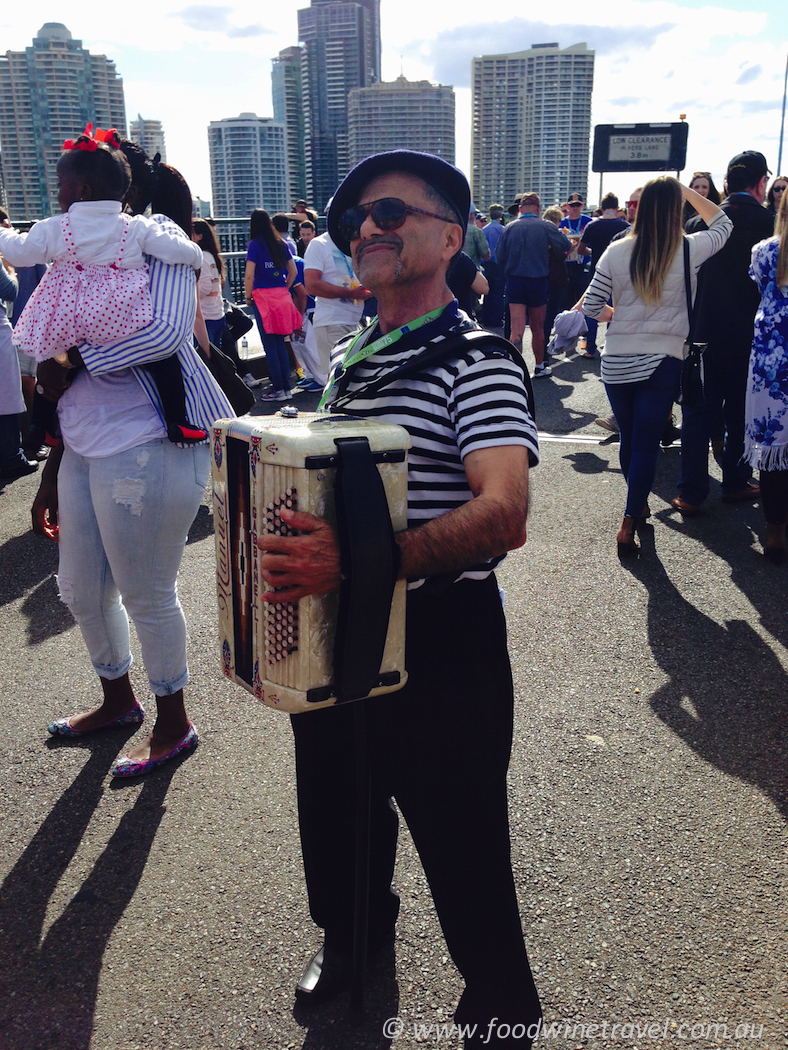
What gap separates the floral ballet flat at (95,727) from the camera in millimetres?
3395

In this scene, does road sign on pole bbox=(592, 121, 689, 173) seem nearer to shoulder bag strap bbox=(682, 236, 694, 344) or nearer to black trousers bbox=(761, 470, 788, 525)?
shoulder bag strap bbox=(682, 236, 694, 344)

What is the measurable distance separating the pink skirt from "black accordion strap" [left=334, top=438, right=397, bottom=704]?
330 inches

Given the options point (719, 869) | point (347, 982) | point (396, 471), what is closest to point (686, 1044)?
point (719, 869)

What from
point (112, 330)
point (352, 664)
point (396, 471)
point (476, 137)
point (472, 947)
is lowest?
point (472, 947)

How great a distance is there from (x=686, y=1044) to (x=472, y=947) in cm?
68

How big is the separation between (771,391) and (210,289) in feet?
17.1

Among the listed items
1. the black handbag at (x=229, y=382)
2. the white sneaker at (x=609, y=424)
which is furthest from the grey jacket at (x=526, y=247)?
the black handbag at (x=229, y=382)

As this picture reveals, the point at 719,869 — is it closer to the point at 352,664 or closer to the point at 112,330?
the point at 352,664

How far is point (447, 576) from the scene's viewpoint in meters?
1.72

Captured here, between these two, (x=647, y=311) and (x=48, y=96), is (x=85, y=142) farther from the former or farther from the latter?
(x=48, y=96)

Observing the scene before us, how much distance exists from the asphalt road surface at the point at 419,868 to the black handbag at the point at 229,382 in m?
1.27

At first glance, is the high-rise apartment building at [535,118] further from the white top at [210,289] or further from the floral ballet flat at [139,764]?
the floral ballet flat at [139,764]

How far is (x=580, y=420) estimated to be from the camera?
8.95m

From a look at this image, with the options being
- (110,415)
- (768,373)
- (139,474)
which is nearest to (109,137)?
(110,415)
